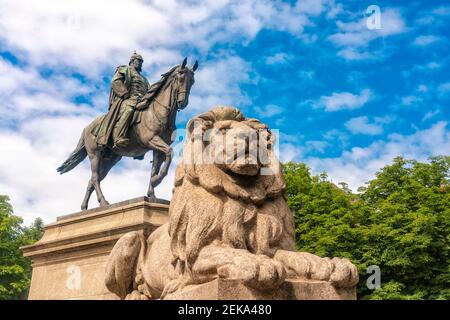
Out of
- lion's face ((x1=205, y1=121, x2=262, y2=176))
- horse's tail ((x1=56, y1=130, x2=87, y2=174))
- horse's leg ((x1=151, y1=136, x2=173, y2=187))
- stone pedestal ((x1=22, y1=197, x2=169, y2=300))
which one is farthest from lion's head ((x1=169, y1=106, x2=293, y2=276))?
horse's tail ((x1=56, y1=130, x2=87, y2=174))

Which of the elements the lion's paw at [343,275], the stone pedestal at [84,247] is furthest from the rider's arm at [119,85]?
the lion's paw at [343,275]

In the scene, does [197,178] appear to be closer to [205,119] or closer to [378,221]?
[205,119]

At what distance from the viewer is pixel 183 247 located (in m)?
5.61

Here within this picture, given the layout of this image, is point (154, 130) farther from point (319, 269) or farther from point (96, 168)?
point (319, 269)

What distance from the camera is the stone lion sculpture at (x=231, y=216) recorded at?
5.31 meters

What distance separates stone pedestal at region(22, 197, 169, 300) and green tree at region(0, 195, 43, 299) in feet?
58.8

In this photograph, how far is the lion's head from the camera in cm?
548

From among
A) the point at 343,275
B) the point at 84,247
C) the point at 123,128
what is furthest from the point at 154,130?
the point at 343,275

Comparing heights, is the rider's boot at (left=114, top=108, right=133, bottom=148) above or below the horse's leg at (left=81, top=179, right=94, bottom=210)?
above

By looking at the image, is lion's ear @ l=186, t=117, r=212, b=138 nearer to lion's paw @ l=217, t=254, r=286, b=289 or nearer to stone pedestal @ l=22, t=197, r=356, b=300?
lion's paw @ l=217, t=254, r=286, b=289

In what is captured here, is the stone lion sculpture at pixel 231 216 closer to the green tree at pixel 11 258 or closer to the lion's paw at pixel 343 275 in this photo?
the lion's paw at pixel 343 275

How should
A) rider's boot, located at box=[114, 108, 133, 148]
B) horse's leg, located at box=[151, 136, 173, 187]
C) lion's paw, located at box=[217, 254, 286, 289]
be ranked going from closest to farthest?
lion's paw, located at box=[217, 254, 286, 289], horse's leg, located at box=[151, 136, 173, 187], rider's boot, located at box=[114, 108, 133, 148]

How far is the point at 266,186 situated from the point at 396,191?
21486mm

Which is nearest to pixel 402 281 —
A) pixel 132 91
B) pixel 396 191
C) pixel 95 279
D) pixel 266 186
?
pixel 396 191
